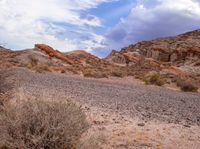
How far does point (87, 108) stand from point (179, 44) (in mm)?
74954

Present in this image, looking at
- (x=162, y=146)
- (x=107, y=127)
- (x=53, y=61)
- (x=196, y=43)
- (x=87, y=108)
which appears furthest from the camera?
(x=196, y=43)

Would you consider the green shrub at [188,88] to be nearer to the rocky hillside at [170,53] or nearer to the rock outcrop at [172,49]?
the rocky hillside at [170,53]

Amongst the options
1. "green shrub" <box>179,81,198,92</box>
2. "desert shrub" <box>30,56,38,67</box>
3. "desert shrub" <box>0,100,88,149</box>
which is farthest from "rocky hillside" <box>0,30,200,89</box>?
"desert shrub" <box>0,100,88,149</box>

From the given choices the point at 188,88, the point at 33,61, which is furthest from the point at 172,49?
the point at 188,88

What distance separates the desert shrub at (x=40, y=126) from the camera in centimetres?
748

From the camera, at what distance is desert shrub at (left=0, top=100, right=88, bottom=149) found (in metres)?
7.48

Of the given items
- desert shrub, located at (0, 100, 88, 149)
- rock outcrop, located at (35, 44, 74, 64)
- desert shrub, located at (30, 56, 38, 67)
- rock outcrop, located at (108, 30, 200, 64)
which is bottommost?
desert shrub, located at (0, 100, 88, 149)

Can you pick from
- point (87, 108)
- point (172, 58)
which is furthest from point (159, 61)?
point (87, 108)

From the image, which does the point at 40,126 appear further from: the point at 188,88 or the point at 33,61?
the point at 33,61

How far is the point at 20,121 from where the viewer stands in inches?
301

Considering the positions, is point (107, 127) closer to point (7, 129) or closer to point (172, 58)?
point (7, 129)

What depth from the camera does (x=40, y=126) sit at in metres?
7.57

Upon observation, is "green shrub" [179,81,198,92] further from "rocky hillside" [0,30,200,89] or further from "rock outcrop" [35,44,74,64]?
"rock outcrop" [35,44,74,64]

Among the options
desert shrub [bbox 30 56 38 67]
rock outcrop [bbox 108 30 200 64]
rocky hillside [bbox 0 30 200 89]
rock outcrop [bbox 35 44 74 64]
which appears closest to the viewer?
desert shrub [bbox 30 56 38 67]
